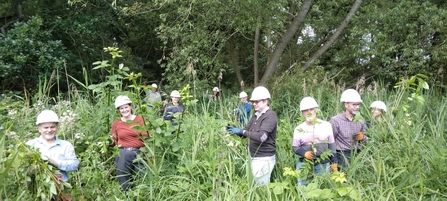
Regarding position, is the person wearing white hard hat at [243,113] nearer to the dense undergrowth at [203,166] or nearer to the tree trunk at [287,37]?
the dense undergrowth at [203,166]

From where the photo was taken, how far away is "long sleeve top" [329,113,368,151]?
13.4ft

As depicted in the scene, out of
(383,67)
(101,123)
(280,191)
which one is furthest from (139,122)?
(383,67)

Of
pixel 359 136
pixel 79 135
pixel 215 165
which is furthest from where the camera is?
pixel 79 135

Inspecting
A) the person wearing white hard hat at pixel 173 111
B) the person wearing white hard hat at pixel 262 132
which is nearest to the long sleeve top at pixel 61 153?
the person wearing white hard hat at pixel 173 111

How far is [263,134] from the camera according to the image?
376cm

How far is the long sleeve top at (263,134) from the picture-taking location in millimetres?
3776

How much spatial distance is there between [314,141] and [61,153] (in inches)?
92.1

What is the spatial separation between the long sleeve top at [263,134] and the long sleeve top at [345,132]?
29.1 inches

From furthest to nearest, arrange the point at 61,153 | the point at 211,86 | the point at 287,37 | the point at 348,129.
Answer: the point at 287,37 < the point at 211,86 < the point at 348,129 < the point at 61,153

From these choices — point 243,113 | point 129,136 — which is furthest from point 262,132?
point 243,113

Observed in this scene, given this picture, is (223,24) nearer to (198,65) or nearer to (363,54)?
(198,65)

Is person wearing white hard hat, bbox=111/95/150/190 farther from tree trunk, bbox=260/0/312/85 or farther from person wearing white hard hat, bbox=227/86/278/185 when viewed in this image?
tree trunk, bbox=260/0/312/85

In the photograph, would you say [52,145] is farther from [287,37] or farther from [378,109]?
[287,37]

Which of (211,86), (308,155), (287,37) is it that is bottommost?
(308,155)
